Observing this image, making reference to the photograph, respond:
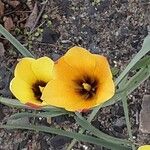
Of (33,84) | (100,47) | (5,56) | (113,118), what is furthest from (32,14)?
(33,84)

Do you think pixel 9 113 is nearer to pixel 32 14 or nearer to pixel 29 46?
pixel 29 46

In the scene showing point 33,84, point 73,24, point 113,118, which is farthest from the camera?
point 73,24

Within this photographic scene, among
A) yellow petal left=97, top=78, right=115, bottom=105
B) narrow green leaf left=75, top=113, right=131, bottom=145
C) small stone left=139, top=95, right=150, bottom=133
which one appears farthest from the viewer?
small stone left=139, top=95, right=150, bottom=133

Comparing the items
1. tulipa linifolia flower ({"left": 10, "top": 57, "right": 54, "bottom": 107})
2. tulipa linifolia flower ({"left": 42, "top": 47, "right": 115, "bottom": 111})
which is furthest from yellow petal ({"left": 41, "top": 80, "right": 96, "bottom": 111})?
tulipa linifolia flower ({"left": 10, "top": 57, "right": 54, "bottom": 107})

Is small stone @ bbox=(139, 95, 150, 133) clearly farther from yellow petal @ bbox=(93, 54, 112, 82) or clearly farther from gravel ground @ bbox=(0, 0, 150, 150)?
yellow petal @ bbox=(93, 54, 112, 82)

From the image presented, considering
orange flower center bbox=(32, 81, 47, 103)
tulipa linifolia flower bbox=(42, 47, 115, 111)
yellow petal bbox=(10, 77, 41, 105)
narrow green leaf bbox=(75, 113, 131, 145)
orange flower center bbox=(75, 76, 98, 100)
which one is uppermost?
tulipa linifolia flower bbox=(42, 47, 115, 111)

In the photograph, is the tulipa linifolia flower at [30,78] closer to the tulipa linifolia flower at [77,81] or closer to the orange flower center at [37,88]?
the orange flower center at [37,88]
